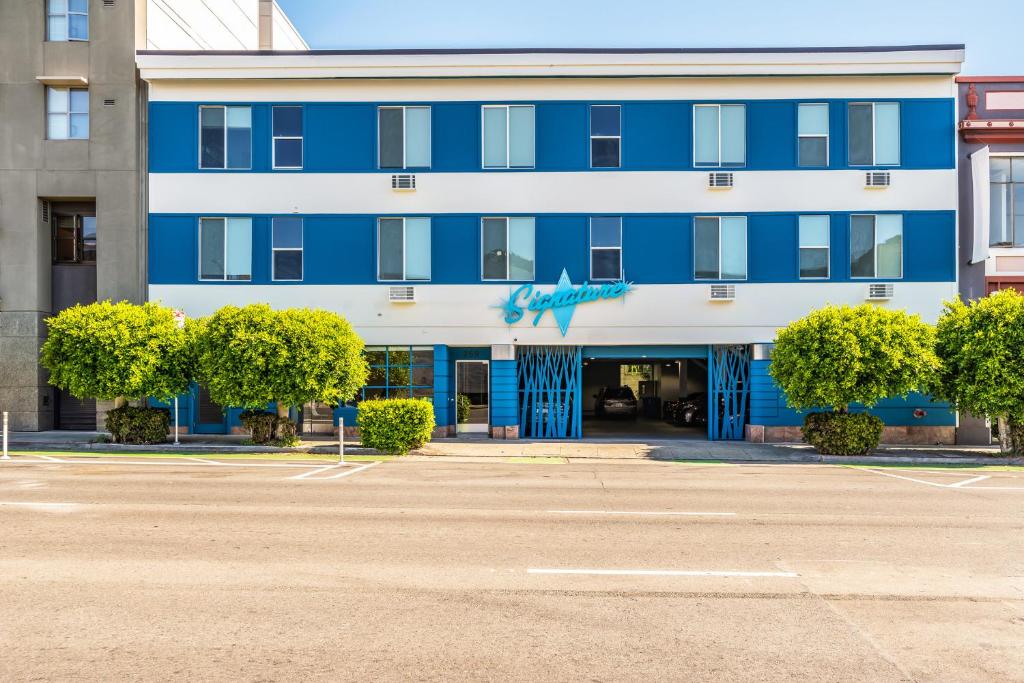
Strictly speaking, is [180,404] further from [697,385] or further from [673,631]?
[673,631]

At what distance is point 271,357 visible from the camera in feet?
56.6

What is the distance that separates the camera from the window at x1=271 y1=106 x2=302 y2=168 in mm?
21141

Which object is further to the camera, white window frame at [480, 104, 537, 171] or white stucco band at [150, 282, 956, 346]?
white window frame at [480, 104, 537, 171]

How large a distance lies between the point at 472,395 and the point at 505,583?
14635mm

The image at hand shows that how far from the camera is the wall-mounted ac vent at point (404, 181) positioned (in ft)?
68.6

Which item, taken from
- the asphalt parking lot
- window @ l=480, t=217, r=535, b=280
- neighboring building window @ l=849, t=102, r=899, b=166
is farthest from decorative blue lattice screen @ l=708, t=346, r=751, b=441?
Answer: the asphalt parking lot

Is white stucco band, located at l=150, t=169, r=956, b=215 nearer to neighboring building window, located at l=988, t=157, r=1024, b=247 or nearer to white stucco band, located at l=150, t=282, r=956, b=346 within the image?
white stucco band, located at l=150, t=282, r=956, b=346

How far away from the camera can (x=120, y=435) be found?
18.7 metres

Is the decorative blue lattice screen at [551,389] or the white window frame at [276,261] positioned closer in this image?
the white window frame at [276,261]

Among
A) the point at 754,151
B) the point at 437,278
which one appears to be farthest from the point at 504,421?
the point at 754,151

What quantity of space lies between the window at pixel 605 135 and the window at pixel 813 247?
568 cm

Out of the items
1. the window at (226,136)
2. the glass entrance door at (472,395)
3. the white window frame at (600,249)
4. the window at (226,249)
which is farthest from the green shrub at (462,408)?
the window at (226,136)

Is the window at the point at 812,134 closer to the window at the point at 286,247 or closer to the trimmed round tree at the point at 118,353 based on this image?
the window at the point at 286,247

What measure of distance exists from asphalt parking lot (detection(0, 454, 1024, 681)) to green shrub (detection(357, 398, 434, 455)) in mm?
4954
